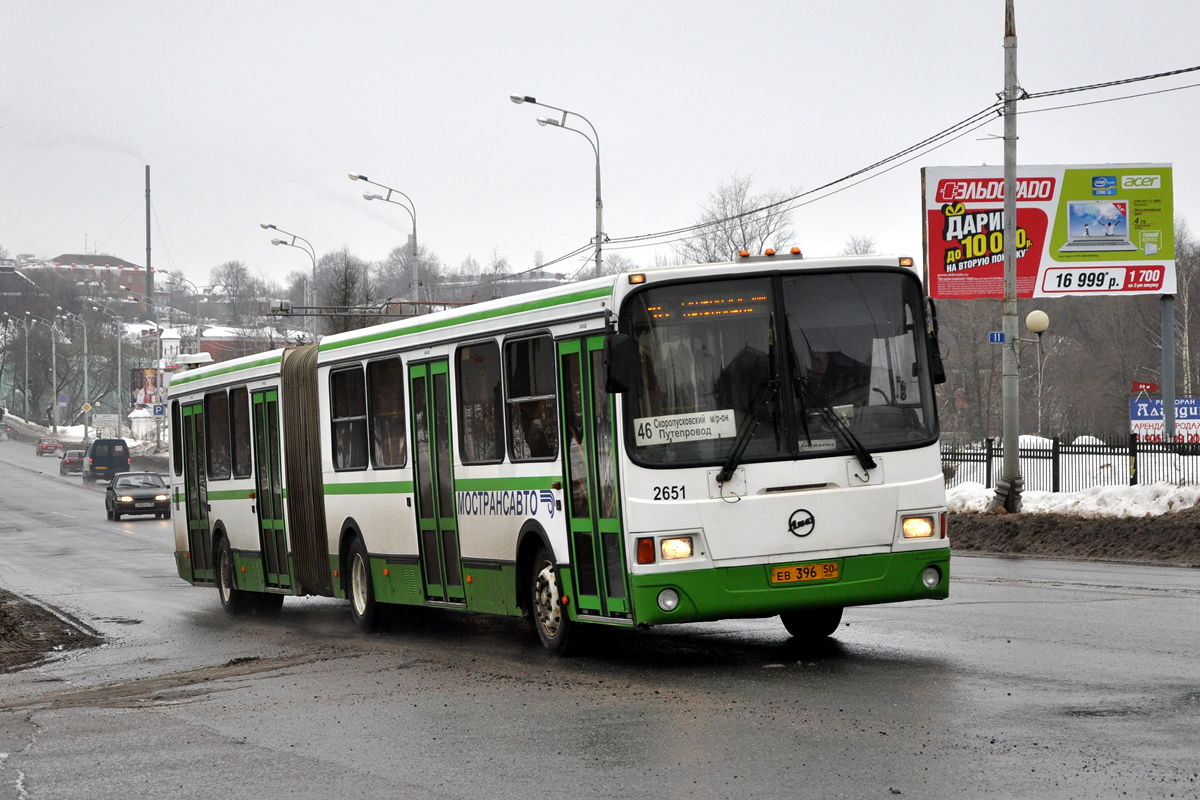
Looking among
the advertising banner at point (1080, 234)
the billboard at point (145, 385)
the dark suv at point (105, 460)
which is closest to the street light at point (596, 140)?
the advertising banner at point (1080, 234)

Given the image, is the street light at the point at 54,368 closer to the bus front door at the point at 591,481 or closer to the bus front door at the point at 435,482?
the bus front door at the point at 435,482

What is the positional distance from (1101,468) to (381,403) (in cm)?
2009

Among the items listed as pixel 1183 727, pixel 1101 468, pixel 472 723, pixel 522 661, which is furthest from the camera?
pixel 1101 468

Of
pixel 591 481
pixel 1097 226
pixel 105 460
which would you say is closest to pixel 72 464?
pixel 105 460

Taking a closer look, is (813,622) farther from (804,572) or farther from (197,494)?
(197,494)

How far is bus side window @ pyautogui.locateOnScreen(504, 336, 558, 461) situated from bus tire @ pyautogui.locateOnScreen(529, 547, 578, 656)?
0.78 m

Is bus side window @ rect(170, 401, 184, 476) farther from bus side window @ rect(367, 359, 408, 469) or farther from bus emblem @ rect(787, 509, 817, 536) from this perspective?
bus emblem @ rect(787, 509, 817, 536)

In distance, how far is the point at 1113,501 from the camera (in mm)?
24281

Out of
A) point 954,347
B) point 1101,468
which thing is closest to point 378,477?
point 1101,468

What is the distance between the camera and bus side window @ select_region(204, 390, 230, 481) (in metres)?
18.6

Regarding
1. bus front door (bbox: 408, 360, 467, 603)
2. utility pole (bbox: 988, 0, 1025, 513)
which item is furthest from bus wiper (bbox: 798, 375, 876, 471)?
utility pole (bbox: 988, 0, 1025, 513)

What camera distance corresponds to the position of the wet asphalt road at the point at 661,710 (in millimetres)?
6754

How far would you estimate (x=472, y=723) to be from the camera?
847cm

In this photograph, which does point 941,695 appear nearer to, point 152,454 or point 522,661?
point 522,661
